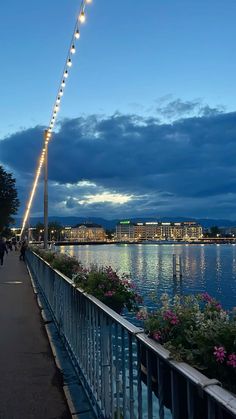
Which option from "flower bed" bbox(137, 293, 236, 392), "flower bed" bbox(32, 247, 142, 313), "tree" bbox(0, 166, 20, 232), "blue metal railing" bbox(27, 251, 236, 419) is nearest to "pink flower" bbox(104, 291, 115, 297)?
"flower bed" bbox(32, 247, 142, 313)

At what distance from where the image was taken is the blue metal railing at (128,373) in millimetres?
2550

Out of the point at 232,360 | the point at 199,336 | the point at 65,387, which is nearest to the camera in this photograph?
the point at 232,360

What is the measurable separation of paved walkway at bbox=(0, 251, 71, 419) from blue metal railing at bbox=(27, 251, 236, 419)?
376 mm

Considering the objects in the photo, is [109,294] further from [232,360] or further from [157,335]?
[232,360]

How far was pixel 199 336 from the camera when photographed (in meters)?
2.97

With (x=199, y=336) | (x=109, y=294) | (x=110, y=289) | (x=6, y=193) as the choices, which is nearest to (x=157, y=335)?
(x=199, y=336)

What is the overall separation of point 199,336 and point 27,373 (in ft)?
13.7

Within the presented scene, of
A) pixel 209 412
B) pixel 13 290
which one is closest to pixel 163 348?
pixel 209 412

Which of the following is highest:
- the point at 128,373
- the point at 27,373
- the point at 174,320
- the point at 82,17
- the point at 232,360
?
the point at 82,17

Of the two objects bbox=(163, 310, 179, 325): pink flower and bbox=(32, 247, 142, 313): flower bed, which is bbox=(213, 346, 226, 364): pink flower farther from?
bbox=(32, 247, 142, 313): flower bed

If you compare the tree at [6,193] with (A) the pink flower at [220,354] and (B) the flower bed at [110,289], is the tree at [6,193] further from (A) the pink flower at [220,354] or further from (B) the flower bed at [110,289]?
(A) the pink flower at [220,354]

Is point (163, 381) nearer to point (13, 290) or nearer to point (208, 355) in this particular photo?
Answer: point (208, 355)

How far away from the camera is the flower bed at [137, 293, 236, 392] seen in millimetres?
2748

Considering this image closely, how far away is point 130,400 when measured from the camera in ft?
12.4
